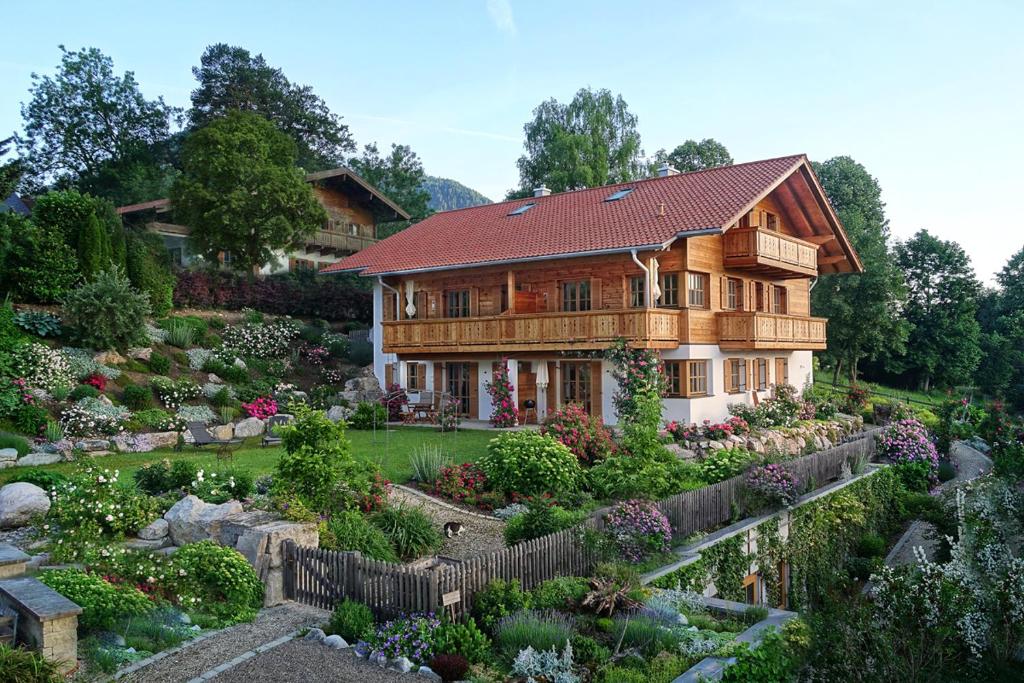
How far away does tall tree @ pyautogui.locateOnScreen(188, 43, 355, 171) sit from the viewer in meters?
51.9

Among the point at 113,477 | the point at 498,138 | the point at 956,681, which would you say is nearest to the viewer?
the point at 956,681

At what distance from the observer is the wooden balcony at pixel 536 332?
20906 mm

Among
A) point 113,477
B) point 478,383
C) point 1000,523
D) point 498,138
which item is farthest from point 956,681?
point 498,138

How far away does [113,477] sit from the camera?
35.6 ft

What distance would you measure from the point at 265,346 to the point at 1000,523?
25.1m

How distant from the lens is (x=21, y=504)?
1143cm

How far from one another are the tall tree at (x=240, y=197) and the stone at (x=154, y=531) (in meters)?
22.5

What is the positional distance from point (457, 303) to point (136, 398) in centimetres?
1061

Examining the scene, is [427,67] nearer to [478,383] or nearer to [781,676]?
[478,383]

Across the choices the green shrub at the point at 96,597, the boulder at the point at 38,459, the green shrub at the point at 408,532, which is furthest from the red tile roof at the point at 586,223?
the green shrub at the point at 96,597

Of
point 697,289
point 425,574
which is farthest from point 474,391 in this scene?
point 425,574

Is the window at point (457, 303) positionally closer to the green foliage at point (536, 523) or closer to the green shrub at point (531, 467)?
the green shrub at point (531, 467)

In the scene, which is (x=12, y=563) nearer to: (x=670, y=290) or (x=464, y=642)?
(x=464, y=642)

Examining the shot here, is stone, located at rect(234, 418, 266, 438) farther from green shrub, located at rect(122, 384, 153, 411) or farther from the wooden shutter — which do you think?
the wooden shutter
